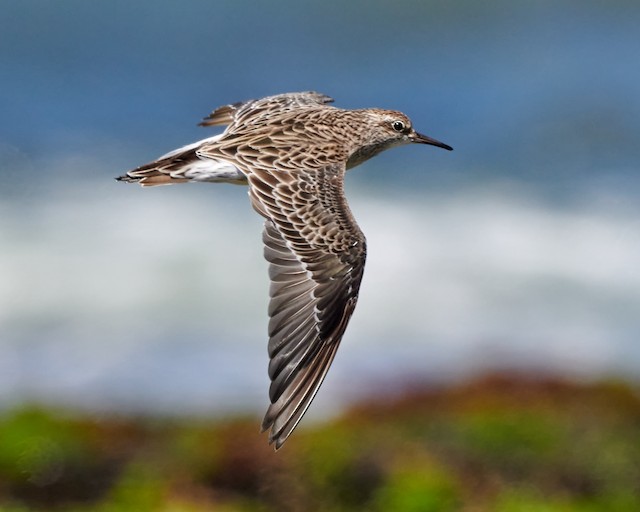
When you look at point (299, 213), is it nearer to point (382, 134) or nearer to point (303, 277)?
point (303, 277)

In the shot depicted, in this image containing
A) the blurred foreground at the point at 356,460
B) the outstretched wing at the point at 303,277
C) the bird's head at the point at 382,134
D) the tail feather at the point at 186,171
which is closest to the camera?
the outstretched wing at the point at 303,277

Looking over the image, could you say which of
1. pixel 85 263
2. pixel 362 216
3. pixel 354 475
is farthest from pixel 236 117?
pixel 85 263

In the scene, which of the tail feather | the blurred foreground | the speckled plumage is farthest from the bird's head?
the blurred foreground

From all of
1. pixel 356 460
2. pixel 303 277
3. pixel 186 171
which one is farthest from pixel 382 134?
pixel 356 460

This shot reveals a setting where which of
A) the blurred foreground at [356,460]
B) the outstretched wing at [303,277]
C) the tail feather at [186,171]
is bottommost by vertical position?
the blurred foreground at [356,460]

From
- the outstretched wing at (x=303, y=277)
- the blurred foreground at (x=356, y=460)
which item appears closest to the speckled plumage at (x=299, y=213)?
the outstretched wing at (x=303, y=277)

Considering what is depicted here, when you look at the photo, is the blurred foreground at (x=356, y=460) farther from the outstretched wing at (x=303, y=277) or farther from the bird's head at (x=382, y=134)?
the outstretched wing at (x=303, y=277)

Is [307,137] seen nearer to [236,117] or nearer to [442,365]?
[236,117]
